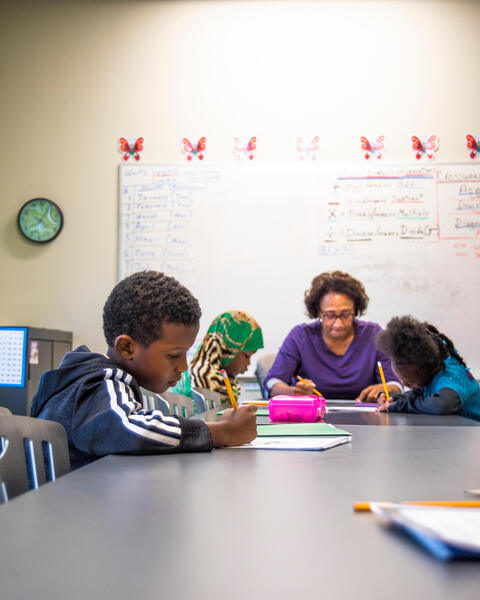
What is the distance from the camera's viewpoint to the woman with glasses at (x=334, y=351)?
9.19ft

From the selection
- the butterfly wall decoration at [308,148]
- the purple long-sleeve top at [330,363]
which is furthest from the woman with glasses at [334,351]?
the butterfly wall decoration at [308,148]

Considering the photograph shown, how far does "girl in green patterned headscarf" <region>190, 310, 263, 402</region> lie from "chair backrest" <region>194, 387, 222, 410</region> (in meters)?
0.06

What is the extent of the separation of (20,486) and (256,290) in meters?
2.89

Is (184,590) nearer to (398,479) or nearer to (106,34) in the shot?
(398,479)

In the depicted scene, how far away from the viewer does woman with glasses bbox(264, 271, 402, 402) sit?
280cm

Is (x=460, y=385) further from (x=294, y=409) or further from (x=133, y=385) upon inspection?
(x=133, y=385)

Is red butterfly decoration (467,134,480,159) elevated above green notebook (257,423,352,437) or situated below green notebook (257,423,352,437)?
above

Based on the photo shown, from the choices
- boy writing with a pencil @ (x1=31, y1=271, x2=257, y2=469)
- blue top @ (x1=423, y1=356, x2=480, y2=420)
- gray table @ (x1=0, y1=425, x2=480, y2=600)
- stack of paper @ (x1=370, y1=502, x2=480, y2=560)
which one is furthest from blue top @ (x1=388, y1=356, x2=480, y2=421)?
stack of paper @ (x1=370, y1=502, x2=480, y2=560)

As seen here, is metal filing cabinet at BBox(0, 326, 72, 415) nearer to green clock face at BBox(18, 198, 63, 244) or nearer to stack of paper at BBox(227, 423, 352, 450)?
green clock face at BBox(18, 198, 63, 244)

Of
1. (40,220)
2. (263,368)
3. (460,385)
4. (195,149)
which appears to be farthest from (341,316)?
(40,220)

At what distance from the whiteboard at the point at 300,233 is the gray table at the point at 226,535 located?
2832 millimetres

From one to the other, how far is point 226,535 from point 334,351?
247cm

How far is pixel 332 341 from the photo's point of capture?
2.93 meters

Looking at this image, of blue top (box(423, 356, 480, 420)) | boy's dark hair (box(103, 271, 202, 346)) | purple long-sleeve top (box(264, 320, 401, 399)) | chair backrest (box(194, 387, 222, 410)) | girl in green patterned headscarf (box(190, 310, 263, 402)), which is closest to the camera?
boy's dark hair (box(103, 271, 202, 346))
